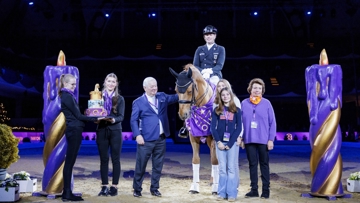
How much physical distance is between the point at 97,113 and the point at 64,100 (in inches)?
19.2

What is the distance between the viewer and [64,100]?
14.9 ft

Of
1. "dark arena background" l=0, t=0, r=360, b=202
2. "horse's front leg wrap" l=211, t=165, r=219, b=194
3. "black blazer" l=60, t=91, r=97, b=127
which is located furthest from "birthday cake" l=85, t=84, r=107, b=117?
"dark arena background" l=0, t=0, r=360, b=202

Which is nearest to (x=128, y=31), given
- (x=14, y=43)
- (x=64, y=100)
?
(x=14, y=43)

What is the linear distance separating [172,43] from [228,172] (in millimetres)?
22470

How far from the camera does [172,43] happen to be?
26.5 meters

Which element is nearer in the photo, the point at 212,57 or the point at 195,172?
the point at 195,172

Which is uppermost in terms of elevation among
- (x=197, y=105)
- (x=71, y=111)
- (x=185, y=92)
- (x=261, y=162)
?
(x=185, y=92)

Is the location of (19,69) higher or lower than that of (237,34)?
lower

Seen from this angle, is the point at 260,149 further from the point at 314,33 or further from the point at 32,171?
the point at 314,33

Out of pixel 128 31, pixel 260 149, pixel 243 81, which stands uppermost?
pixel 128 31

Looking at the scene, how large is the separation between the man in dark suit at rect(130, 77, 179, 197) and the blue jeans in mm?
931

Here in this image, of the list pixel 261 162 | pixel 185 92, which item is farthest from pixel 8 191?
pixel 261 162

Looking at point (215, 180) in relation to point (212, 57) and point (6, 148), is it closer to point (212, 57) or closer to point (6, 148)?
point (212, 57)

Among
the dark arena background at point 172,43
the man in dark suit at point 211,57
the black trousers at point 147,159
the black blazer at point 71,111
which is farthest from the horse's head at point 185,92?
the dark arena background at point 172,43
